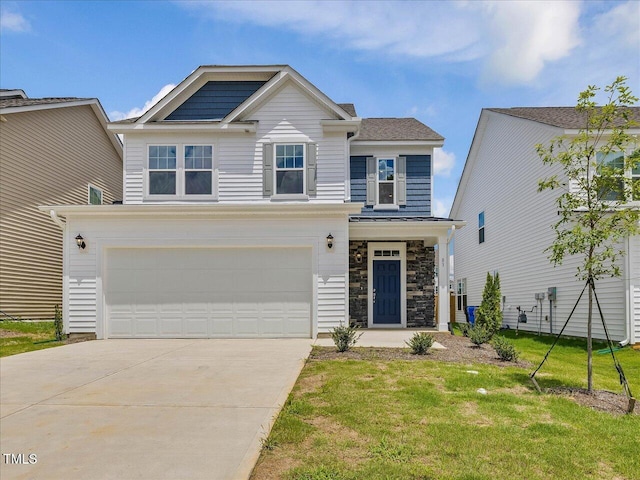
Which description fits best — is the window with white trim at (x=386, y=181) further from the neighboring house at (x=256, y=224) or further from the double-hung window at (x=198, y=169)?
the double-hung window at (x=198, y=169)

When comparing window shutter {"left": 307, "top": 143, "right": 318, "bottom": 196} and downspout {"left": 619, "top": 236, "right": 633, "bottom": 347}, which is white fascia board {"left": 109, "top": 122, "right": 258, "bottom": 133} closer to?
window shutter {"left": 307, "top": 143, "right": 318, "bottom": 196}

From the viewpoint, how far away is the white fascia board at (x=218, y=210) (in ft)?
40.2

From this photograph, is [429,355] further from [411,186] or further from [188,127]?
[188,127]

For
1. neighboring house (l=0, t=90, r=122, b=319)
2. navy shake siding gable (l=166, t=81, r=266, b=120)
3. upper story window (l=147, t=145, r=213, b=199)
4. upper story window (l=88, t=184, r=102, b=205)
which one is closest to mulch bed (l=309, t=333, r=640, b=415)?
upper story window (l=147, t=145, r=213, b=199)

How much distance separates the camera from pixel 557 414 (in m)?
5.67

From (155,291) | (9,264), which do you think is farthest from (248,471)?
(9,264)

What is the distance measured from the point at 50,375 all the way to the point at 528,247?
1500 cm

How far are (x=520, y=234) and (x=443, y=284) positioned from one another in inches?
250

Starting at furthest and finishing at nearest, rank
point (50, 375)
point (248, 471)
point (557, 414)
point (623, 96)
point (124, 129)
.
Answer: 1. point (124, 129)
2. point (50, 375)
3. point (623, 96)
4. point (557, 414)
5. point (248, 471)

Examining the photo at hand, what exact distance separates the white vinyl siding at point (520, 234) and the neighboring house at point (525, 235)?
0.03 m

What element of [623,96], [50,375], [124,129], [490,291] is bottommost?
[50,375]

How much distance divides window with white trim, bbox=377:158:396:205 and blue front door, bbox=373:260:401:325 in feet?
6.32

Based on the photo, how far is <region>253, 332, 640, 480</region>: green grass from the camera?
4.16m

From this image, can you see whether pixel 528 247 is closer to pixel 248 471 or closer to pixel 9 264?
pixel 248 471
